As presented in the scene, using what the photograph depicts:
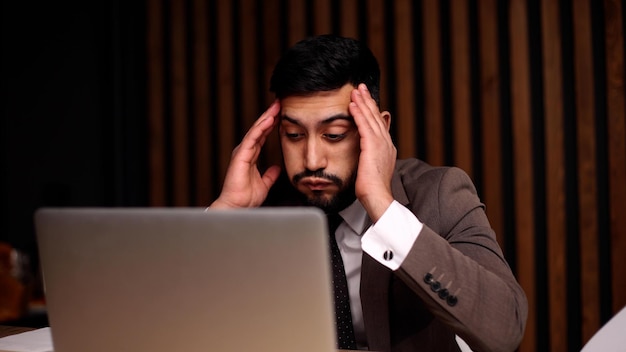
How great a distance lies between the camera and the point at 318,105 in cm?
176

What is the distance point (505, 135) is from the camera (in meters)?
2.65

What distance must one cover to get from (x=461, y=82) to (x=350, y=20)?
55 centimetres

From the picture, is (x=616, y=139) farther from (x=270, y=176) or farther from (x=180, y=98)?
(x=180, y=98)

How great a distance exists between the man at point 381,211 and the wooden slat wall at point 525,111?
29.9 inches

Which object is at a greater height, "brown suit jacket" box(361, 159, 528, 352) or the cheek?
the cheek

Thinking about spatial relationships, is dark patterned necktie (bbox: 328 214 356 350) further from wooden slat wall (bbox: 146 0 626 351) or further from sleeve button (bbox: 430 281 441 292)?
wooden slat wall (bbox: 146 0 626 351)

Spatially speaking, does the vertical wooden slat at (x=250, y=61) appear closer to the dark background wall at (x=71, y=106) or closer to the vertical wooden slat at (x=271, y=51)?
the vertical wooden slat at (x=271, y=51)

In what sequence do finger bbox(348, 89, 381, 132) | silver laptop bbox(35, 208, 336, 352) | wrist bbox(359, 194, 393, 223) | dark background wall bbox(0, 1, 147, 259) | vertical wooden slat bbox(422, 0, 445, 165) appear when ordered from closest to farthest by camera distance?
silver laptop bbox(35, 208, 336, 352) → wrist bbox(359, 194, 393, 223) → finger bbox(348, 89, 381, 132) → vertical wooden slat bbox(422, 0, 445, 165) → dark background wall bbox(0, 1, 147, 259)

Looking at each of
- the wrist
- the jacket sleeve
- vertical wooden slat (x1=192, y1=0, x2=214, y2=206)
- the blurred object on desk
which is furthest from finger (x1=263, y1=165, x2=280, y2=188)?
the blurred object on desk

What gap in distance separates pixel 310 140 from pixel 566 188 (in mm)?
1287

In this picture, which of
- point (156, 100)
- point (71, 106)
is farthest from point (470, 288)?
point (71, 106)

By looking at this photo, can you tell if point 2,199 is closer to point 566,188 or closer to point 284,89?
point 284,89

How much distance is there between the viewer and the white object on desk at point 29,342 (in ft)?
4.30

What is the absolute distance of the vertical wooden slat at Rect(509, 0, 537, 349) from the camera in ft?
8.38
